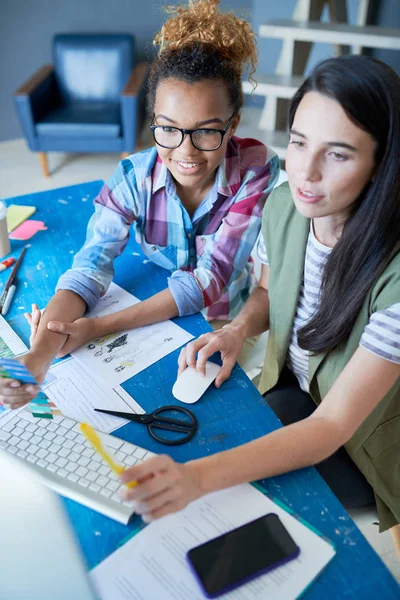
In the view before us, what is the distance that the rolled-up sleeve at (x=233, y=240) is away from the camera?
4.01ft

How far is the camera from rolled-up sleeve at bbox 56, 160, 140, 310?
3.84ft

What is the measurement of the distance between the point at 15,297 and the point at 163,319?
1.14ft

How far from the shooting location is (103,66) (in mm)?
3648

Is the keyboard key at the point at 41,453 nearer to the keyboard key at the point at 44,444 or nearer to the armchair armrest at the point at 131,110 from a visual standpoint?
the keyboard key at the point at 44,444

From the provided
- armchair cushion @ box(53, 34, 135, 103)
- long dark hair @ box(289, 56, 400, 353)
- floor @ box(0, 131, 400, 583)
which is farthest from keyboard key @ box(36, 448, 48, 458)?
armchair cushion @ box(53, 34, 135, 103)

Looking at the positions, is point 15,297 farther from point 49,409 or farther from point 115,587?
point 115,587

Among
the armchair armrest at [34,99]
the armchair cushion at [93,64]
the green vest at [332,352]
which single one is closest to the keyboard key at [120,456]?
the green vest at [332,352]

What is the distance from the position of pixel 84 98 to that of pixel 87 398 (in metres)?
3.31

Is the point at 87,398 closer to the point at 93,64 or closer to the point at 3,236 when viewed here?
the point at 3,236

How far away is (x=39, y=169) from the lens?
3.60 m

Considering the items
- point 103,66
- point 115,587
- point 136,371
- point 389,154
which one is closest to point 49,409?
point 136,371

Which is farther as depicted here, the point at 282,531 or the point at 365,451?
the point at 365,451

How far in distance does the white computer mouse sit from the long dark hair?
0.21 metres

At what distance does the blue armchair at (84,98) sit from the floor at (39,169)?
0.40ft
